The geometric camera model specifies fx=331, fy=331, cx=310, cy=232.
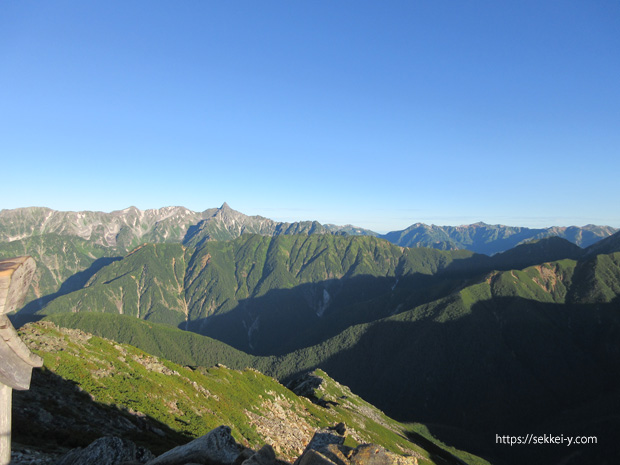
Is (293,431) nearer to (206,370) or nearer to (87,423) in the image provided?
(206,370)

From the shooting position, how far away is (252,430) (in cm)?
5703

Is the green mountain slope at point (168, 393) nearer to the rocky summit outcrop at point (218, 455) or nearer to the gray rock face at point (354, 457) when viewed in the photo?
the rocky summit outcrop at point (218, 455)

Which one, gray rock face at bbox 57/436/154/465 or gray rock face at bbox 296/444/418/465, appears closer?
gray rock face at bbox 296/444/418/465

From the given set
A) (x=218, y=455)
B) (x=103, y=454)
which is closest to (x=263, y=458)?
(x=218, y=455)

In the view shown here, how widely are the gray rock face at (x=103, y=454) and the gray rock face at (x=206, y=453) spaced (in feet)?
9.62

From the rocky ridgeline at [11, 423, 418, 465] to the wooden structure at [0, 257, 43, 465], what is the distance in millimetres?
12122

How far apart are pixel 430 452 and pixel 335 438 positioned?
147 meters

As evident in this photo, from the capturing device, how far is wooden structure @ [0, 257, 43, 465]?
746 cm

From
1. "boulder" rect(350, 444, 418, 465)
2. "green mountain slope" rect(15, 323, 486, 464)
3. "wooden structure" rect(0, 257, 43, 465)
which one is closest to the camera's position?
"wooden structure" rect(0, 257, 43, 465)

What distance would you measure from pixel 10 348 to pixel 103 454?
16.3 m

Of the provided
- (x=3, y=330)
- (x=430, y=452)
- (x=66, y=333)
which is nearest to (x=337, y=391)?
(x=430, y=452)

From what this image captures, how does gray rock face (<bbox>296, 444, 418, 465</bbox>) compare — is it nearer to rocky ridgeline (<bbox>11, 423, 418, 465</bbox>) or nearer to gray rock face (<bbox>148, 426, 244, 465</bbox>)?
rocky ridgeline (<bbox>11, 423, 418, 465</bbox>)

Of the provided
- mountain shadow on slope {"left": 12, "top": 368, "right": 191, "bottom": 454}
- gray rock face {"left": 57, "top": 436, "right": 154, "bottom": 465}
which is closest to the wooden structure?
gray rock face {"left": 57, "top": 436, "right": 154, "bottom": 465}

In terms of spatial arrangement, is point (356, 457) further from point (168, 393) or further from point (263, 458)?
point (168, 393)
